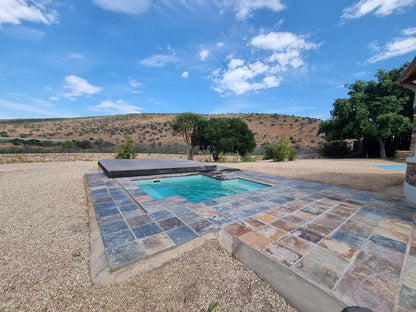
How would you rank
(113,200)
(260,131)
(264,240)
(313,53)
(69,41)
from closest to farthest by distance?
(264,240) < (113,200) < (69,41) < (313,53) < (260,131)

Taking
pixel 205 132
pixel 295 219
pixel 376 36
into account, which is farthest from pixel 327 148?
pixel 295 219

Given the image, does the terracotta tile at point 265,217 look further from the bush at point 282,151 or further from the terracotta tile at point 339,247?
the bush at point 282,151

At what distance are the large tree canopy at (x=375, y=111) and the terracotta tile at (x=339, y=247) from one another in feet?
46.8

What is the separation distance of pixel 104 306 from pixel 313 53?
46.5 feet

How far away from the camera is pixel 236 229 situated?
6.83ft

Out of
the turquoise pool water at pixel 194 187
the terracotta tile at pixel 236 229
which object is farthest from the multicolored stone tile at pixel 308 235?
the turquoise pool water at pixel 194 187

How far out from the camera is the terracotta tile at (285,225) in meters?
2.11

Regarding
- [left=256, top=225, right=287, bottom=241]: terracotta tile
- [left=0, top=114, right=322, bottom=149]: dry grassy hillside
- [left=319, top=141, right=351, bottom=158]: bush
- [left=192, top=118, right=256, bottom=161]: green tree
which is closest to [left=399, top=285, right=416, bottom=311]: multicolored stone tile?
[left=256, top=225, right=287, bottom=241]: terracotta tile

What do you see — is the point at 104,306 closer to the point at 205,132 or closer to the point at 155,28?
the point at 155,28

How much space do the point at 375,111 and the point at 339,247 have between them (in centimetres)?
1586

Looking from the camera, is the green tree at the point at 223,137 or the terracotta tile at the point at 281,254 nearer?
the terracotta tile at the point at 281,254

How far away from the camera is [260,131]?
28266mm

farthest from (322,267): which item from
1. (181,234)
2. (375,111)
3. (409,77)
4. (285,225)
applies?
(375,111)

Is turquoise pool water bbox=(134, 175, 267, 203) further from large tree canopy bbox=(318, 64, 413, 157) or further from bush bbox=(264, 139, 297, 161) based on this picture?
large tree canopy bbox=(318, 64, 413, 157)
